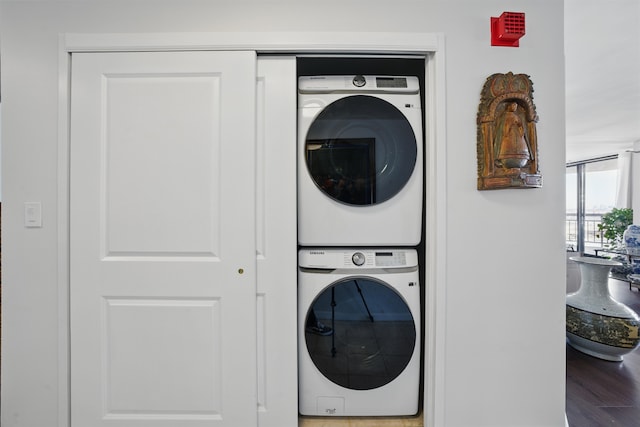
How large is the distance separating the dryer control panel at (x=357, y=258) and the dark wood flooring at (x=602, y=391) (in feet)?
4.12

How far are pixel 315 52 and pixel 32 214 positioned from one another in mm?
1540

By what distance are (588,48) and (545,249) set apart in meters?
1.72

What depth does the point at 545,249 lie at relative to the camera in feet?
4.67

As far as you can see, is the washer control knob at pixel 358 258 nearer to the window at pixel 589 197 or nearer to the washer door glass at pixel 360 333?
the washer door glass at pixel 360 333

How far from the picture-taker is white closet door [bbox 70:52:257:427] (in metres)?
1.40

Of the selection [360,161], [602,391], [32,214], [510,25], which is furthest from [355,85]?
[602,391]

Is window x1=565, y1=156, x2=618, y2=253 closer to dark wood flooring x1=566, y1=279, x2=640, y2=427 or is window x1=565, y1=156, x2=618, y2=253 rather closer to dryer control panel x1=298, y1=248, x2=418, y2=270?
dark wood flooring x1=566, y1=279, x2=640, y2=427

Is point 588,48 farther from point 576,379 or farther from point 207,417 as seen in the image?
point 207,417

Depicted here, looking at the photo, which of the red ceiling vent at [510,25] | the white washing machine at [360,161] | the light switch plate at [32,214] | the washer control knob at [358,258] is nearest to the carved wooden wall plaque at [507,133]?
the red ceiling vent at [510,25]

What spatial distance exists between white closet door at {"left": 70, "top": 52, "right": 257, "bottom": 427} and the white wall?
152mm

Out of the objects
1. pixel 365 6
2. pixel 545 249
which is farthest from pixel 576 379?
pixel 365 6

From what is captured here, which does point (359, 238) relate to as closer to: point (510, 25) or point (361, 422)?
point (361, 422)

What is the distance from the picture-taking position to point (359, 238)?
4.99 ft

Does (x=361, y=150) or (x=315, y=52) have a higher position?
(x=315, y=52)
